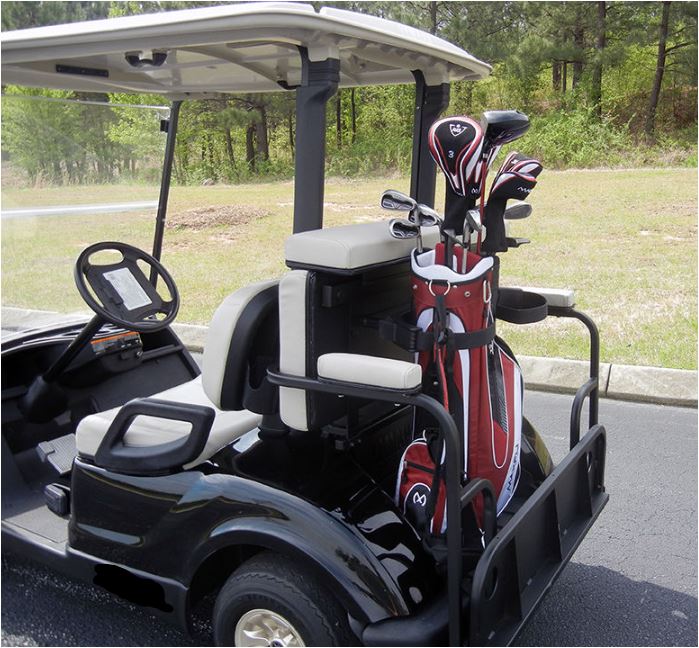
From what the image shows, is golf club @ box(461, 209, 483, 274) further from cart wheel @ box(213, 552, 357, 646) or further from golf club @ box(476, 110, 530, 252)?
cart wheel @ box(213, 552, 357, 646)

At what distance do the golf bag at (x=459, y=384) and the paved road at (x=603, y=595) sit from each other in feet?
1.89

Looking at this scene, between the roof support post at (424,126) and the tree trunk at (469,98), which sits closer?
the roof support post at (424,126)

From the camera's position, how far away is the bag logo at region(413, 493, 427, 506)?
1820 mm

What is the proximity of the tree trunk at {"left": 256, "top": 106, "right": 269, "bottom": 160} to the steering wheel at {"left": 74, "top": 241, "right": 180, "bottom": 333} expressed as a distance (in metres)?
5.94

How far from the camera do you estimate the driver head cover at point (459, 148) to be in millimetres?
1722

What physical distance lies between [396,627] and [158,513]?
70 cm

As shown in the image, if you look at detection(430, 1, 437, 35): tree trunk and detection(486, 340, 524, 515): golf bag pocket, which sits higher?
detection(430, 1, 437, 35): tree trunk

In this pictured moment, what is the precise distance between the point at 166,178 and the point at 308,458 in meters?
1.63

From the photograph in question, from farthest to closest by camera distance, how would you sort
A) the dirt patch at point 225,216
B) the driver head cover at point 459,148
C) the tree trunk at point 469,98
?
the tree trunk at point 469,98 < the dirt patch at point 225,216 < the driver head cover at point 459,148

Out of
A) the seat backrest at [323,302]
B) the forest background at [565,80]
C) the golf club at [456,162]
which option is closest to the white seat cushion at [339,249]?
the seat backrest at [323,302]

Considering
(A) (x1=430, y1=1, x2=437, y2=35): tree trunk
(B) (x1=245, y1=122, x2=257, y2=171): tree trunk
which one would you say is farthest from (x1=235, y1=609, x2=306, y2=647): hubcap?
(A) (x1=430, y1=1, x2=437, y2=35): tree trunk

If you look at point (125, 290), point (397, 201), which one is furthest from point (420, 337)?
point (125, 290)

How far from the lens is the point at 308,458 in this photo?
193cm

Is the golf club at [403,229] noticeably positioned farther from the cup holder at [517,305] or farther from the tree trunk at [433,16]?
the tree trunk at [433,16]
